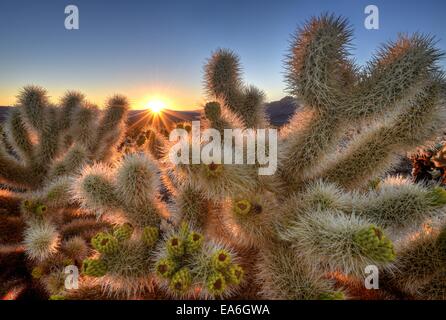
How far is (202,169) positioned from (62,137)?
296 cm

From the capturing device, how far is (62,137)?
12.9 ft

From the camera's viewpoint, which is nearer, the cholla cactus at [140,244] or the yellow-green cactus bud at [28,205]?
the cholla cactus at [140,244]

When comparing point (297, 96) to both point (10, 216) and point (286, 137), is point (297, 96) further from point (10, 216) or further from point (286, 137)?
point (10, 216)

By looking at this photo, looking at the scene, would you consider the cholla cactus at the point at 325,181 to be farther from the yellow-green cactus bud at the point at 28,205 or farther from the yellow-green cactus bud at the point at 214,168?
the yellow-green cactus bud at the point at 28,205

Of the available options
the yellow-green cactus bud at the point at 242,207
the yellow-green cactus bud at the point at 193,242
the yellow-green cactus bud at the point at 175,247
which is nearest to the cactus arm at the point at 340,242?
the yellow-green cactus bud at the point at 242,207

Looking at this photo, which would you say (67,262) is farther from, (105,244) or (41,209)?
(105,244)

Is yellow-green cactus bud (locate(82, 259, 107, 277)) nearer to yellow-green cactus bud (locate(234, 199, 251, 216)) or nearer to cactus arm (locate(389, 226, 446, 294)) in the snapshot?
yellow-green cactus bud (locate(234, 199, 251, 216))

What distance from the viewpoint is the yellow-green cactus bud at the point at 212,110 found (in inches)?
84.4

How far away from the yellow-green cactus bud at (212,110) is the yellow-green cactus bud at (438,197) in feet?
4.63

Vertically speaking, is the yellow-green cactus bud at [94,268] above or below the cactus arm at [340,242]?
below

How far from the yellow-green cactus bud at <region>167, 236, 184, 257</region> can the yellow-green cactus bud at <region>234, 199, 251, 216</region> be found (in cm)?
35

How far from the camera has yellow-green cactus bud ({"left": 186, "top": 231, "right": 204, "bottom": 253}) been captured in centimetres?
167

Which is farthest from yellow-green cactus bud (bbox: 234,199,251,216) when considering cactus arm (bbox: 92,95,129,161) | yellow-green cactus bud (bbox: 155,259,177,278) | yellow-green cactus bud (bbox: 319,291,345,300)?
cactus arm (bbox: 92,95,129,161)
